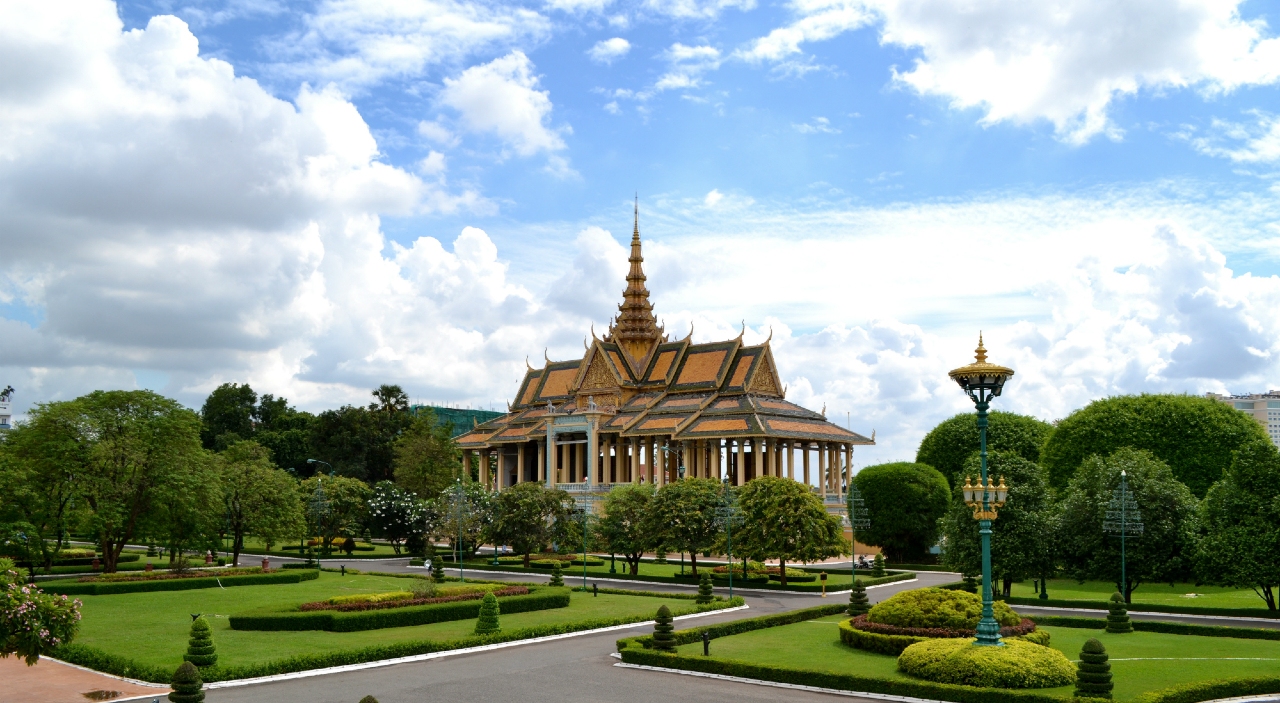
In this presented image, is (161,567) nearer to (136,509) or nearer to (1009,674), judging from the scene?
(136,509)

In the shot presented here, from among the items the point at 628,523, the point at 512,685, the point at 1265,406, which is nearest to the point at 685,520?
the point at 628,523

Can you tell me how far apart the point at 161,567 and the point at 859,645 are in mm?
37889

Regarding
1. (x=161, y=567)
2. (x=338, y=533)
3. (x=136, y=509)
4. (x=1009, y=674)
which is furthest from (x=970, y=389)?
(x=338, y=533)

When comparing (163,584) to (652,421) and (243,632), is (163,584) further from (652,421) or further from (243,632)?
(652,421)

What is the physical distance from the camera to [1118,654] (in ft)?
83.0

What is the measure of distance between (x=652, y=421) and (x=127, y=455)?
3531cm

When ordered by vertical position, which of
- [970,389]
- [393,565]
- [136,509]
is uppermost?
[970,389]

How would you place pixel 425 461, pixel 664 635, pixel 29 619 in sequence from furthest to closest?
pixel 425 461, pixel 664 635, pixel 29 619

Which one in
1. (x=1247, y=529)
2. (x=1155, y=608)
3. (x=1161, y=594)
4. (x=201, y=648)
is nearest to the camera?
(x=201, y=648)

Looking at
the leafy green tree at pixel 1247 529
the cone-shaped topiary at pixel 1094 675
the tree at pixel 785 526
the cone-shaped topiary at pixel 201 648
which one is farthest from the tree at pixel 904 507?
the cone-shaped topiary at pixel 201 648

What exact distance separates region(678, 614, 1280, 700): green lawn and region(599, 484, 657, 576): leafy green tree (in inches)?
648

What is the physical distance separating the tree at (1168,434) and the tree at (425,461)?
4296 centimetres

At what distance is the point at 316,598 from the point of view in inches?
1449

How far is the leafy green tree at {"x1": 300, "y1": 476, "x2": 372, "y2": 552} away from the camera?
59.6 m
